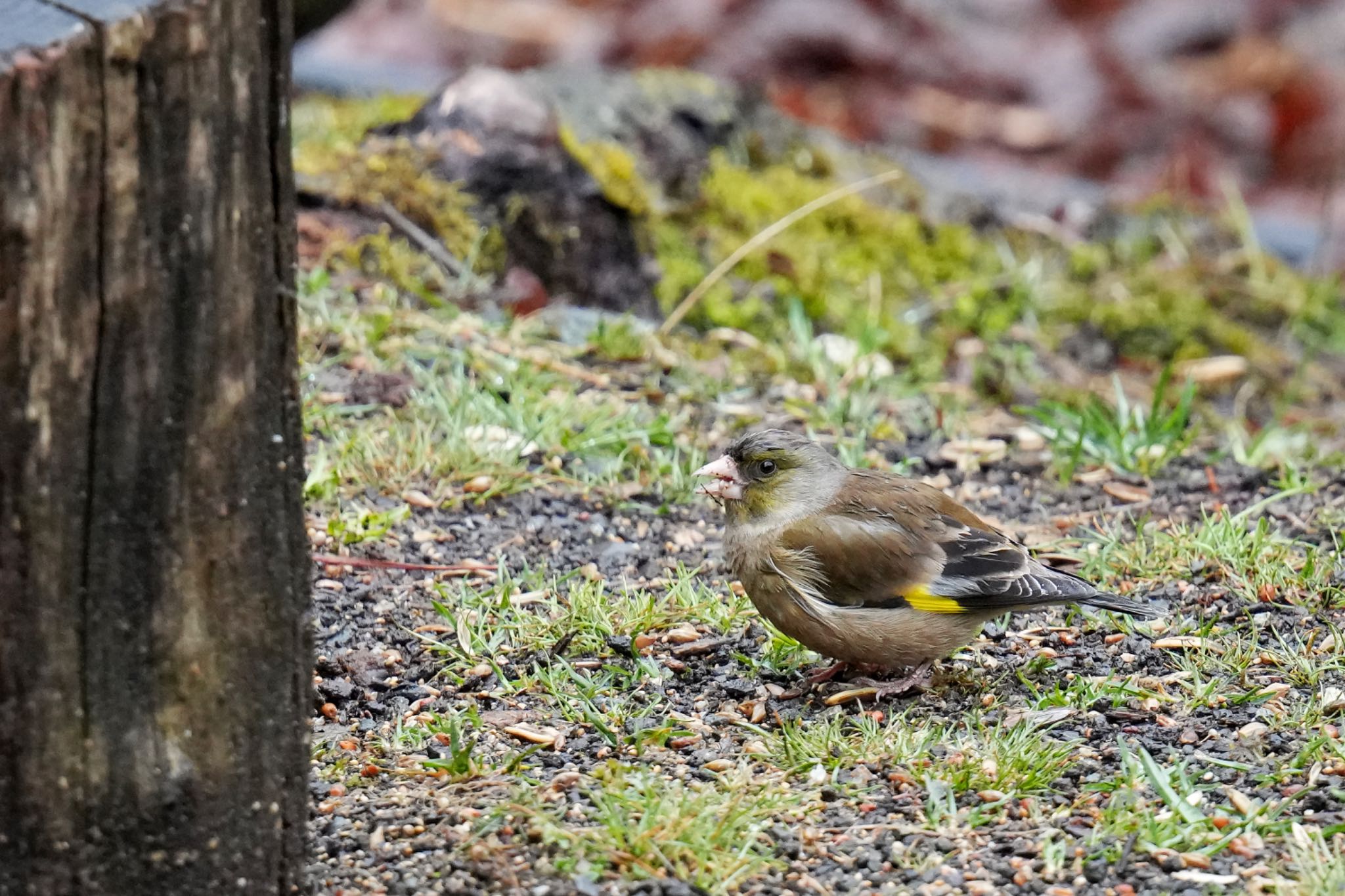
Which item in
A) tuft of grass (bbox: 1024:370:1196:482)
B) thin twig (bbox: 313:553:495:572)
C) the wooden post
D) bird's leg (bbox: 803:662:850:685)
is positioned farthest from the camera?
tuft of grass (bbox: 1024:370:1196:482)

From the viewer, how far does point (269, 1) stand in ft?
7.83

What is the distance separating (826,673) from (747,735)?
0.38 metres

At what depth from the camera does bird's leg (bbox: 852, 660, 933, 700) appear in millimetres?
3869

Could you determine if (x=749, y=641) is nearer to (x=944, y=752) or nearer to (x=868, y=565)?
(x=868, y=565)

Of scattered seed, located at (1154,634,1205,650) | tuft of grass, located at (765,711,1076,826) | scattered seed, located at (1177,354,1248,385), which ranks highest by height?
scattered seed, located at (1177,354,1248,385)

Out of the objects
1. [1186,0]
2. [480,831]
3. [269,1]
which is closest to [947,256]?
[1186,0]

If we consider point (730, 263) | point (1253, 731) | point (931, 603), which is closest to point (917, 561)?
point (931, 603)

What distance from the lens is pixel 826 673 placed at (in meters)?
3.96

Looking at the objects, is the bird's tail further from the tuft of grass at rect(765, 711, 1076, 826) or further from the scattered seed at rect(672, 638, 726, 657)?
the scattered seed at rect(672, 638, 726, 657)

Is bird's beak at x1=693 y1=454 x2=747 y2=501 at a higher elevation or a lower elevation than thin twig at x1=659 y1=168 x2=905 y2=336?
lower

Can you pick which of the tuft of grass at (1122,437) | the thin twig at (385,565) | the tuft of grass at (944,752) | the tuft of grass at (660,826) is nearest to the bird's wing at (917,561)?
the tuft of grass at (944,752)

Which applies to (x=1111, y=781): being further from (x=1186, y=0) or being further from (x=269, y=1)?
(x=1186, y=0)

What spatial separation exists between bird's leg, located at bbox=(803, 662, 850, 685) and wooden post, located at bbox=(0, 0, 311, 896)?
5.22ft

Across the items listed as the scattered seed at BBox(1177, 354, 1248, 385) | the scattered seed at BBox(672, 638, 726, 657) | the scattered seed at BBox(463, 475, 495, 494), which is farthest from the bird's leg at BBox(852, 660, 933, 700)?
the scattered seed at BBox(1177, 354, 1248, 385)
